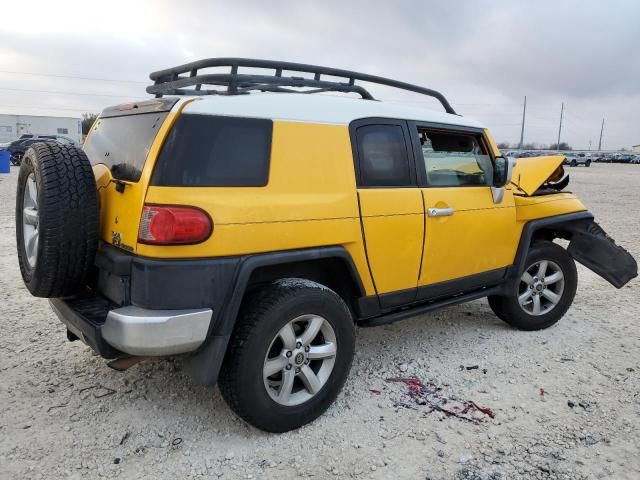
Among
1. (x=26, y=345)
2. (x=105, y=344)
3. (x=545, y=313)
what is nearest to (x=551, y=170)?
(x=545, y=313)

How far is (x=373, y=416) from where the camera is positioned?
10.5 ft

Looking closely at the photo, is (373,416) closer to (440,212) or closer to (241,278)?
(241,278)

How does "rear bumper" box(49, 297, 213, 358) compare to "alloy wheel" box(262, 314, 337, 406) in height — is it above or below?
above

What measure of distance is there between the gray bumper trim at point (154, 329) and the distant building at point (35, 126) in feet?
147

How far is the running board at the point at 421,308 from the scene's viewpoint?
3.52 metres

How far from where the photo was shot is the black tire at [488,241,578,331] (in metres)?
4.53

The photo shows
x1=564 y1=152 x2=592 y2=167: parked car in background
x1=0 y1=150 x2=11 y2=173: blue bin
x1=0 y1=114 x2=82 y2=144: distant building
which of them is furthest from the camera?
x1=564 y1=152 x2=592 y2=167: parked car in background

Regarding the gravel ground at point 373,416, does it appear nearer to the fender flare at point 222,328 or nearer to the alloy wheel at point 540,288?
the alloy wheel at point 540,288

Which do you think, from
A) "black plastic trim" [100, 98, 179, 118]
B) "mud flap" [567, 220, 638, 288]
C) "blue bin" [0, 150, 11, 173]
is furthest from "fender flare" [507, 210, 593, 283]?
"blue bin" [0, 150, 11, 173]

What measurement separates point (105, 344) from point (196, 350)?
1.51 ft

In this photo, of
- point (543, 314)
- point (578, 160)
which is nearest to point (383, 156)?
point (543, 314)

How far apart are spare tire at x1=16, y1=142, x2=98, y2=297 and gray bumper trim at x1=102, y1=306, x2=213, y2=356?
1.31 ft

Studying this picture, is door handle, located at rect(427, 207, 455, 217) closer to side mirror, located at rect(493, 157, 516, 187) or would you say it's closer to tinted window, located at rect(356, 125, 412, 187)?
tinted window, located at rect(356, 125, 412, 187)

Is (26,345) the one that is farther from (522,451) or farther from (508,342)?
(508,342)
